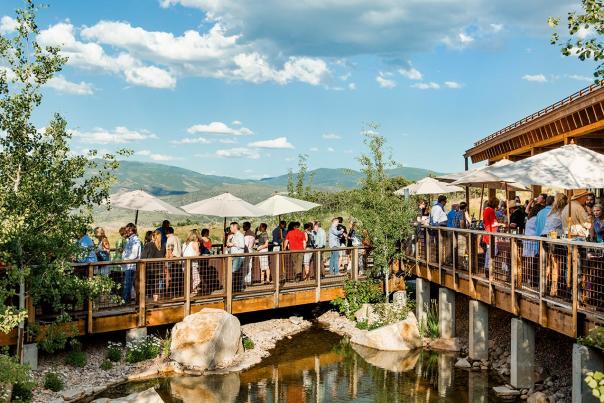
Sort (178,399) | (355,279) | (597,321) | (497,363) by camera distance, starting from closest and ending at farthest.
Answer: (597,321) → (178,399) → (497,363) → (355,279)

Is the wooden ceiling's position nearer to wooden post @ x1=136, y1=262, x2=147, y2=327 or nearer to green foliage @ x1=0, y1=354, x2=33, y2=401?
wooden post @ x1=136, y1=262, x2=147, y2=327

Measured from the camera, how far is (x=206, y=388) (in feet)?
41.5

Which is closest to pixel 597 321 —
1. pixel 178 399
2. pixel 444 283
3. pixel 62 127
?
pixel 444 283

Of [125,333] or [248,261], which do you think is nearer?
[125,333]

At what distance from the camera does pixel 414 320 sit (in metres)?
16.9

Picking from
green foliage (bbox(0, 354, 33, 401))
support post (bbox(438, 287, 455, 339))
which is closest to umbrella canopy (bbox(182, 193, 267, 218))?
support post (bbox(438, 287, 455, 339))

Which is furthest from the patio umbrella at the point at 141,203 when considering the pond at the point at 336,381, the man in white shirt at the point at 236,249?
the pond at the point at 336,381

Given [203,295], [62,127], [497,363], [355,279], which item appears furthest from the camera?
[355,279]

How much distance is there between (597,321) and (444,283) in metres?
6.91

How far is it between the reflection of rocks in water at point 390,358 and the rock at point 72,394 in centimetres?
695

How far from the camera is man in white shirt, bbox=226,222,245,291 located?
51.6 ft

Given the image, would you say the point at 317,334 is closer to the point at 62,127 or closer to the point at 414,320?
the point at 414,320

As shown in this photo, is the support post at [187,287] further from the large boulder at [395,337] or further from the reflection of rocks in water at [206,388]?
the large boulder at [395,337]

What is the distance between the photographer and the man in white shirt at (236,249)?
51.6ft
